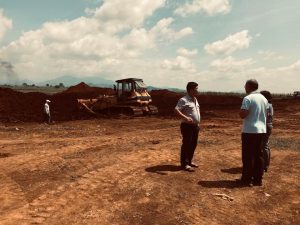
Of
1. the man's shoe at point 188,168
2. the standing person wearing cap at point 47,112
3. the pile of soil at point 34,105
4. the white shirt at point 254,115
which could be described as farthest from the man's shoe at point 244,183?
the pile of soil at point 34,105

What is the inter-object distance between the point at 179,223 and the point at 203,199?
3.97 feet

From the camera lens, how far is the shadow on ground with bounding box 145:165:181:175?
28.2ft

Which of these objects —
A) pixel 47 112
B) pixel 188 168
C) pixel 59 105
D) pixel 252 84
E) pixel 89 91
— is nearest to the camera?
pixel 252 84

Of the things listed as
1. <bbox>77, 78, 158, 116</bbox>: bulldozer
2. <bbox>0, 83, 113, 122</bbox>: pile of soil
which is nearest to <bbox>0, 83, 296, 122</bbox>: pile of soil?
<bbox>0, 83, 113, 122</bbox>: pile of soil

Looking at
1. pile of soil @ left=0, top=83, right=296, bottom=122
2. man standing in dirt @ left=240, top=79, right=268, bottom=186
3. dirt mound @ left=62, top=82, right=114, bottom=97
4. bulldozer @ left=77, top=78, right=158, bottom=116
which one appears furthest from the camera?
dirt mound @ left=62, top=82, right=114, bottom=97

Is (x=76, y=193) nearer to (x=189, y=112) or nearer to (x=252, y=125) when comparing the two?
(x=189, y=112)

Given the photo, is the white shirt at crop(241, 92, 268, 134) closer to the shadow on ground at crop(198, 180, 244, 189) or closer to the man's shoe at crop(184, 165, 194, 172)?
the shadow on ground at crop(198, 180, 244, 189)

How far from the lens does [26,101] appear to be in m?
37.0

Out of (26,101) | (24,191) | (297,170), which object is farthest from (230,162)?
(26,101)

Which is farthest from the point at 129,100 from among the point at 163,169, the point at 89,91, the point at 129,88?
the point at 89,91

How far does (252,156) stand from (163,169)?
2.40 m

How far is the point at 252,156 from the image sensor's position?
23.7 ft

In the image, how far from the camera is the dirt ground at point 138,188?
19.3 ft

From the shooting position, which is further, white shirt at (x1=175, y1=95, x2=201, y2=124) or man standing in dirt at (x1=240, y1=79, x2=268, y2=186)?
white shirt at (x1=175, y1=95, x2=201, y2=124)
